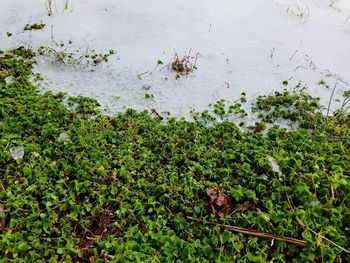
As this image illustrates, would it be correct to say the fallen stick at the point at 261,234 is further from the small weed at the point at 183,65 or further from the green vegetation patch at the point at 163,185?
the small weed at the point at 183,65

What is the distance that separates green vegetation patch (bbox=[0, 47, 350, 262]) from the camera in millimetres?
2324

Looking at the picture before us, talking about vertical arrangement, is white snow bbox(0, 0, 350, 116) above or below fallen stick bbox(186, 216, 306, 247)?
above

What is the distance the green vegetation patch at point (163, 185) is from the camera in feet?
7.63

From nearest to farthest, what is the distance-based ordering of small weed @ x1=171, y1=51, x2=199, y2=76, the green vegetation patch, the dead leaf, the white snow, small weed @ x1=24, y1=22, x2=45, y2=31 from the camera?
the green vegetation patch → the dead leaf → the white snow → small weed @ x1=171, y1=51, x2=199, y2=76 → small weed @ x1=24, y1=22, x2=45, y2=31

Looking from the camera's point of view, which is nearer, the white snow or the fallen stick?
the fallen stick

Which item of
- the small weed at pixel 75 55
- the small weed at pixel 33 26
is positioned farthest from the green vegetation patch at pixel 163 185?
the small weed at pixel 33 26

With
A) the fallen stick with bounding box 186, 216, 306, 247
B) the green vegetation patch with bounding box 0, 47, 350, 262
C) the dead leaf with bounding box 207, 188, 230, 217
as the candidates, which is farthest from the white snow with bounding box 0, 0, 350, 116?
the fallen stick with bounding box 186, 216, 306, 247

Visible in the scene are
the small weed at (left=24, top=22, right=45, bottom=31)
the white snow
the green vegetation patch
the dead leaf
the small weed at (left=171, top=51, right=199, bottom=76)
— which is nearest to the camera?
the green vegetation patch

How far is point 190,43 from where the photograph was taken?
14.8 feet

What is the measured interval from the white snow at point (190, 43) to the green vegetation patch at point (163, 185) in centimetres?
42

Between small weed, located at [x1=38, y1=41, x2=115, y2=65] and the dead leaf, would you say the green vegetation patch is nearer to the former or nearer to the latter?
the dead leaf

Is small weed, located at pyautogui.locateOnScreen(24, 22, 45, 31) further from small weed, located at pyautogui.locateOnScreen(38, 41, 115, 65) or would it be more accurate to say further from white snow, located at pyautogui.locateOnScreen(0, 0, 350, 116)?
small weed, located at pyautogui.locateOnScreen(38, 41, 115, 65)

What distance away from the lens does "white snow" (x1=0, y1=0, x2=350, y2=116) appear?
384 cm

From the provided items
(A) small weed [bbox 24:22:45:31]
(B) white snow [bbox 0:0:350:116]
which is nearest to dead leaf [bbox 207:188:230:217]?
(B) white snow [bbox 0:0:350:116]
